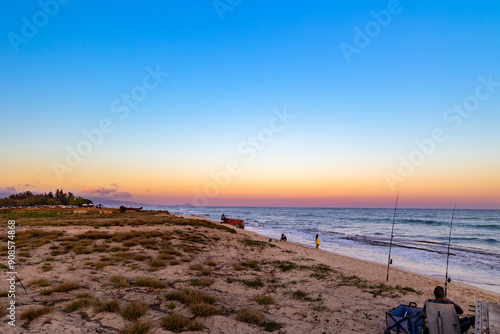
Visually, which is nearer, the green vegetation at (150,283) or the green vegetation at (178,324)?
the green vegetation at (178,324)

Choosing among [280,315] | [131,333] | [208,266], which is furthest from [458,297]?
[131,333]

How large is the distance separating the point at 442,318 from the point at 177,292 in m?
7.23

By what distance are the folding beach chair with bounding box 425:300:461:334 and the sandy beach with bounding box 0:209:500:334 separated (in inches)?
71.7

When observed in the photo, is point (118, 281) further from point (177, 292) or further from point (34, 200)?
point (34, 200)

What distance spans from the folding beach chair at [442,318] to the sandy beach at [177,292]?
182 centimetres

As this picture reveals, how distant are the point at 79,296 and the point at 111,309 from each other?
1522mm

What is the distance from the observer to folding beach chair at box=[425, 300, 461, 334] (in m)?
5.97

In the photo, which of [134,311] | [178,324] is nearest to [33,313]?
[134,311]

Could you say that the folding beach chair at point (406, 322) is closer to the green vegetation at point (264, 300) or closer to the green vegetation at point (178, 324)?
the green vegetation at point (264, 300)

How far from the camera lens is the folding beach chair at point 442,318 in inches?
235

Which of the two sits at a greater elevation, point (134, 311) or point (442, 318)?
Answer: point (442, 318)

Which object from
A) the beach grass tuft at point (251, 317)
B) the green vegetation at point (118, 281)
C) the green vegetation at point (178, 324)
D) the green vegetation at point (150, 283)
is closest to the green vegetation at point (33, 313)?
the green vegetation at point (118, 281)

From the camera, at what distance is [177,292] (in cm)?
906

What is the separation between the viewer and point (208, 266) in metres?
13.8
